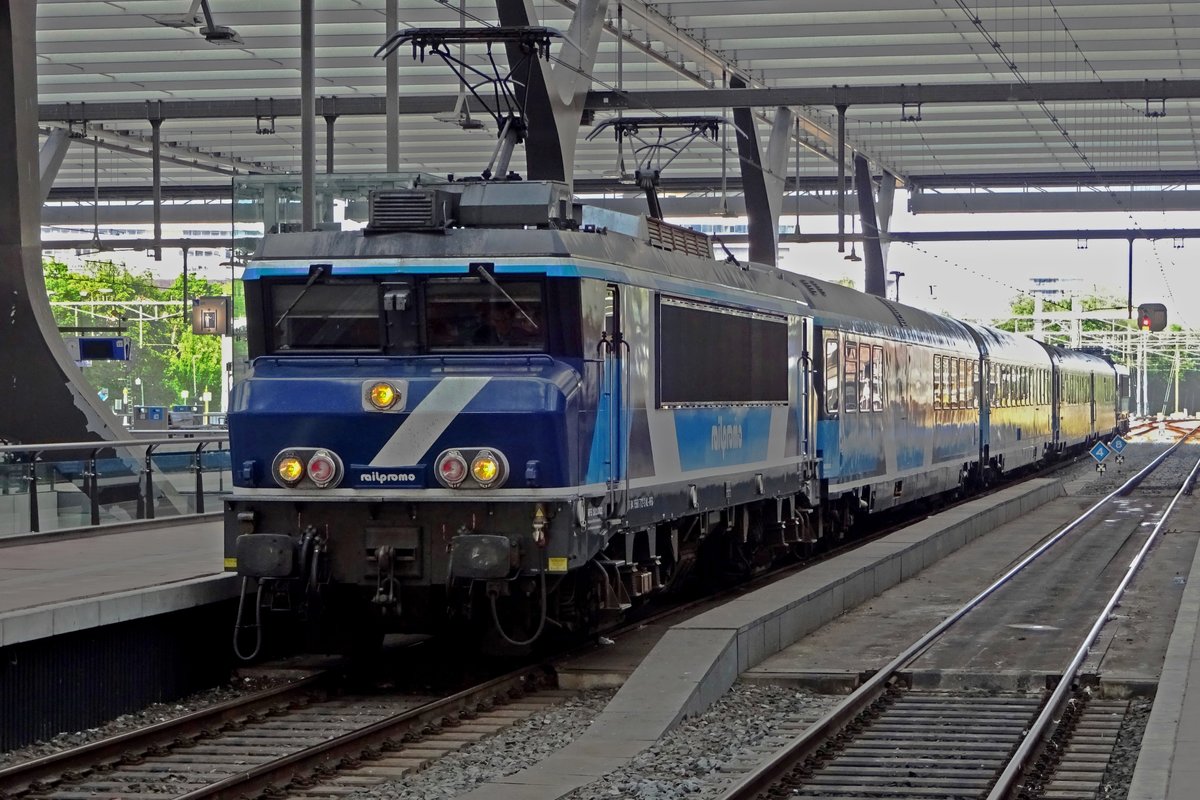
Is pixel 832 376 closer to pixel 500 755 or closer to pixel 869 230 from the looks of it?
pixel 500 755

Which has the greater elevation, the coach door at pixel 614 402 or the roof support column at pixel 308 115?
the roof support column at pixel 308 115

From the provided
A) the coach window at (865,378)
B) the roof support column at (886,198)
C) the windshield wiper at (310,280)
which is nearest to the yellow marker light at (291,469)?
the windshield wiper at (310,280)

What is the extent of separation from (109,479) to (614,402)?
7.27 m

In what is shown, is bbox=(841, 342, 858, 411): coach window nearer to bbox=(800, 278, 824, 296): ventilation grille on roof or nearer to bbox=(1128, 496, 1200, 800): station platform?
bbox=(800, 278, 824, 296): ventilation grille on roof

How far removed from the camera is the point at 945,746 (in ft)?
34.5

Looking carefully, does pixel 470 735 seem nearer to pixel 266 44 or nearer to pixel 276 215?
pixel 276 215

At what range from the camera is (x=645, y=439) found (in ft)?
43.9

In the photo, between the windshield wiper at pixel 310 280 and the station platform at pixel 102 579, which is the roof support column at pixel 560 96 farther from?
the windshield wiper at pixel 310 280

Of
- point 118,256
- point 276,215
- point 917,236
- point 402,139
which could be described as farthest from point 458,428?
point 118,256

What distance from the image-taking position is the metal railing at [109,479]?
16.2 meters

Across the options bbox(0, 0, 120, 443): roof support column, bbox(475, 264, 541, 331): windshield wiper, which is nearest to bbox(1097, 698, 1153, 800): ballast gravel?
bbox(475, 264, 541, 331): windshield wiper

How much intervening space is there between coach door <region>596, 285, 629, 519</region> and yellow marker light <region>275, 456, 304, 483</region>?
7.01ft

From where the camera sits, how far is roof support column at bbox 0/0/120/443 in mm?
19141

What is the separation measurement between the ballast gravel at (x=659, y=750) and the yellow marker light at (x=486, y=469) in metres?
1.60
